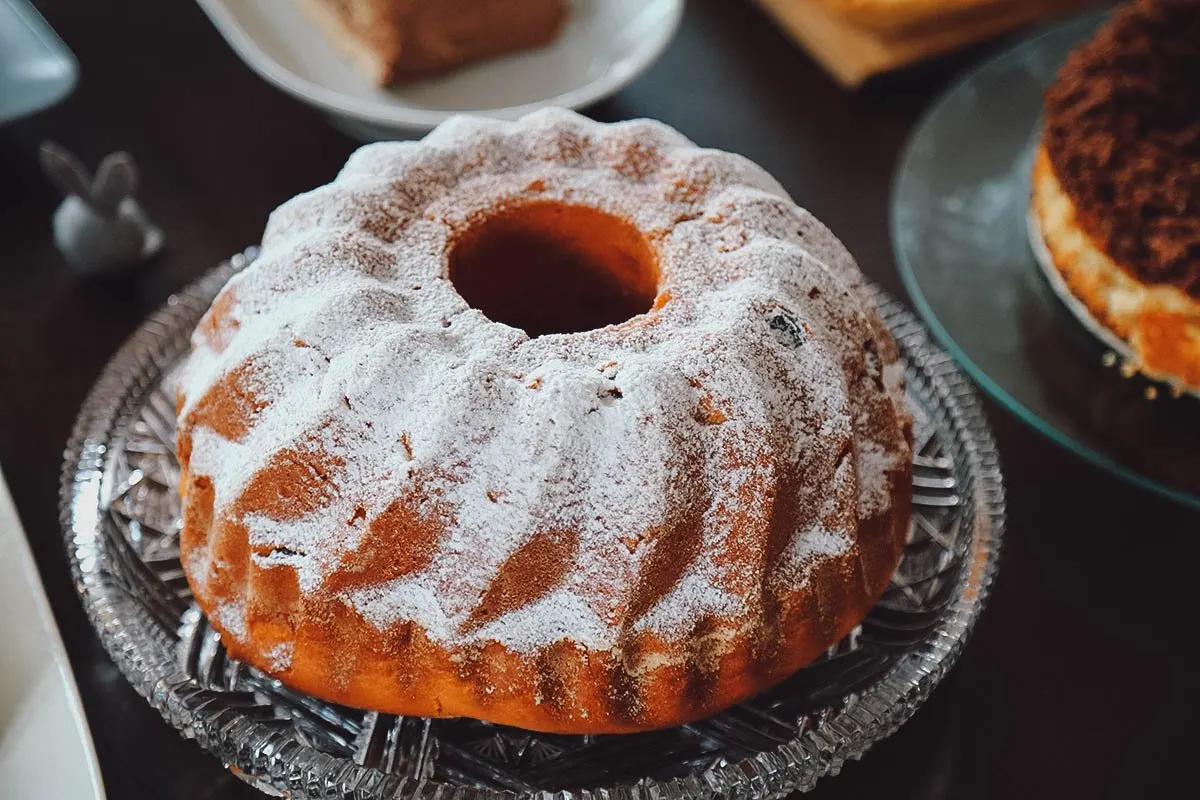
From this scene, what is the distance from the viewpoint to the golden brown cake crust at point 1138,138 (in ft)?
3.55

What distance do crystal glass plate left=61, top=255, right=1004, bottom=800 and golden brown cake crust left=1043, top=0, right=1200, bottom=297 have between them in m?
0.23

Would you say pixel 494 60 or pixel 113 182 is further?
pixel 494 60

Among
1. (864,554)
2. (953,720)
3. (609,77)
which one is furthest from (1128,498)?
(609,77)

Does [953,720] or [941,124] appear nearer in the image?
[953,720]

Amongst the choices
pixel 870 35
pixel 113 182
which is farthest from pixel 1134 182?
pixel 113 182

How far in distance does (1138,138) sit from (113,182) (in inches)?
41.7

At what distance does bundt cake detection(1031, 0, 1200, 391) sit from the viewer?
3.54ft

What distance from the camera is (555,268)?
94 centimetres

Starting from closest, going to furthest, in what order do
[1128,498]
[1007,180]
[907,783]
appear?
[907,783], [1128,498], [1007,180]

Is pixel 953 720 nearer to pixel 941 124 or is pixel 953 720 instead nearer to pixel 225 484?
pixel 225 484

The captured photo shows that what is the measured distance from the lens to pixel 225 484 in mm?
801

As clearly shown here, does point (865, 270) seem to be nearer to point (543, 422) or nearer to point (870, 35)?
point (870, 35)

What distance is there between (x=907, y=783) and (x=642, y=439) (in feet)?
1.27

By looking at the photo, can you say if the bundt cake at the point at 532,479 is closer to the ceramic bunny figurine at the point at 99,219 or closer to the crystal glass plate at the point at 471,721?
the crystal glass plate at the point at 471,721
